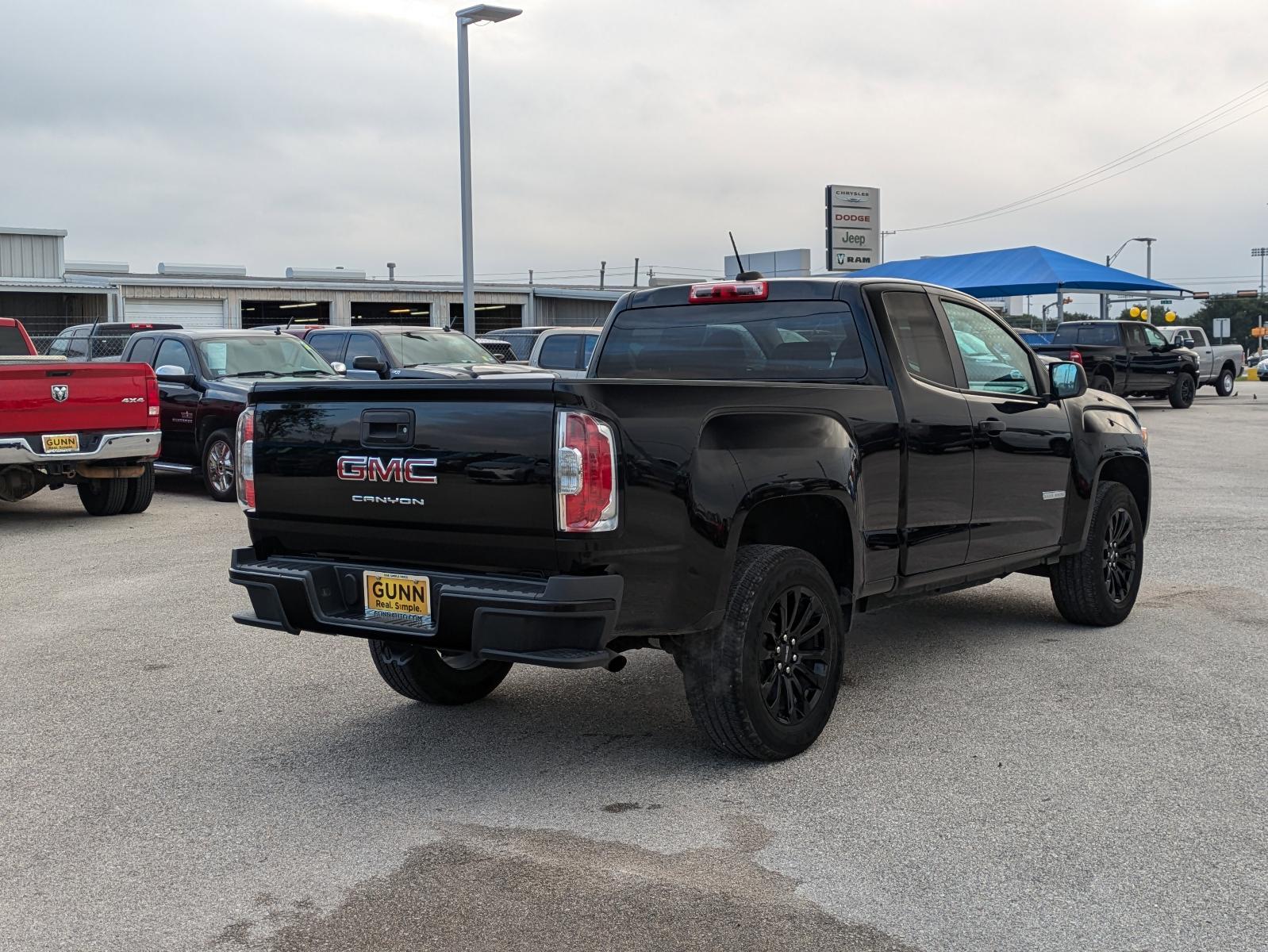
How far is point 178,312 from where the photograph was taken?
43562mm

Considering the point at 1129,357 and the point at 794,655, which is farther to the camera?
the point at 1129,357

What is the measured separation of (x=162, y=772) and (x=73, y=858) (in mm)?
879

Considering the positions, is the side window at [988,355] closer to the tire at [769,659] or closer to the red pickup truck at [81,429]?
the tire at [769,659]

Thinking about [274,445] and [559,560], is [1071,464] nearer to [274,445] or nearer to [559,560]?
[559,560]

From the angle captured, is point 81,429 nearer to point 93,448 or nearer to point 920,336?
point 93,448

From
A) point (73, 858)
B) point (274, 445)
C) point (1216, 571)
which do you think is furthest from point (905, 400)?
point (1216, 571)

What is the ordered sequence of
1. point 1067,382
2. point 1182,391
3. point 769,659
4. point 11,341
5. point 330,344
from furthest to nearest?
1. point 1182,391
2. point 330,344
3. point 11,341
4. point 1067,382
5. point 769,659

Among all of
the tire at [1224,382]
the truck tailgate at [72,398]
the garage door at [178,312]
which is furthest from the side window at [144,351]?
the tire at [1224,382]

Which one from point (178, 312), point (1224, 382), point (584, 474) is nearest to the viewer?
point (584, 474)

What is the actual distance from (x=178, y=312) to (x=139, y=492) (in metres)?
32.3

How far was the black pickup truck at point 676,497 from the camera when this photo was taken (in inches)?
176

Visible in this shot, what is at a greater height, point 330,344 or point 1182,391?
point 330,344

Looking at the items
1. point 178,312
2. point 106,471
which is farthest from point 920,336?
point 178,312

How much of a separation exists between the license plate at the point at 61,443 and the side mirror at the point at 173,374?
8.34 ft
